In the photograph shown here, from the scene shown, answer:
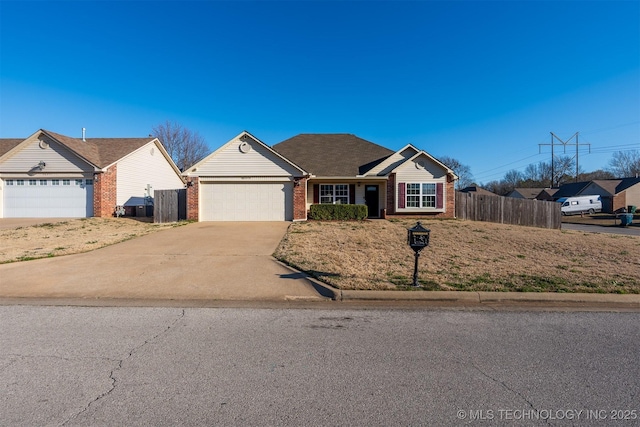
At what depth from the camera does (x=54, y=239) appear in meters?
11.8

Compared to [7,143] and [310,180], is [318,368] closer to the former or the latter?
[310,180]

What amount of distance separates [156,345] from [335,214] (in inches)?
623

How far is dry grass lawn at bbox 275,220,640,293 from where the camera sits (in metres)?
6.16

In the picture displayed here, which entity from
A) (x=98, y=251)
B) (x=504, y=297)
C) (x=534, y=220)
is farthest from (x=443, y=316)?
(x=534, y=220)

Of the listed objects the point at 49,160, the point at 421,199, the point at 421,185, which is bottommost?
the point at 421,199

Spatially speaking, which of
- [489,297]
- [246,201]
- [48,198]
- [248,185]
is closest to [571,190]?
[248,185]

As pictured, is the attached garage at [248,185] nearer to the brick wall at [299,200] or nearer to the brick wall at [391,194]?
the brick wall at [299,200]

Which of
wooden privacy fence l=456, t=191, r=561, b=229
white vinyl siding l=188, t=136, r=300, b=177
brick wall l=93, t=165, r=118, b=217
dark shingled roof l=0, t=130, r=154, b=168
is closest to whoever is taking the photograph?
white vinyl siding l=188, t=136, r=300, b=177

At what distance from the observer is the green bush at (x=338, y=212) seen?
1925 centimetres

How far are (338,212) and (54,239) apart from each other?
1318 cm

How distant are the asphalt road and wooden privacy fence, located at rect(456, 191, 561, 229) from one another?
18339mm

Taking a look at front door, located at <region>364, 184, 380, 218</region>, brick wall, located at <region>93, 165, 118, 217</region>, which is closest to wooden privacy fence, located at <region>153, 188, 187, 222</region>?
brick wall, located at <region>93, 165, 118, 217</region>

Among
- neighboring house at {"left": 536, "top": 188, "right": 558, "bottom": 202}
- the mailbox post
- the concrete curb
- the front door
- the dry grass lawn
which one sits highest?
neighboring house at {"left": 536, "top": 188, "right": 558, "bottom": 202}

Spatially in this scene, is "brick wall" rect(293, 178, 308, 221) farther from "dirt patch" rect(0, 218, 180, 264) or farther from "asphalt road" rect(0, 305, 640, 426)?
"asphalt road" rect(0, 305, 640, 426)
